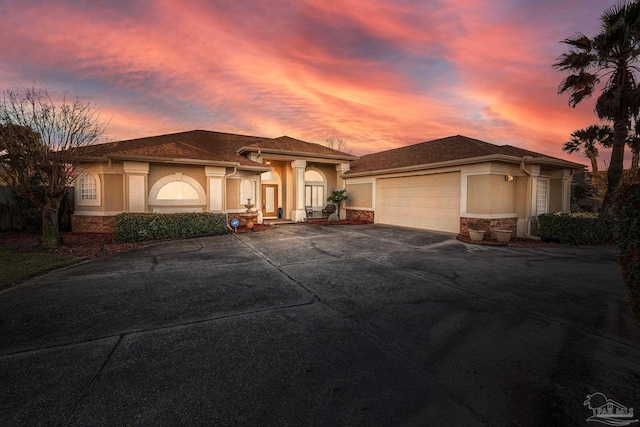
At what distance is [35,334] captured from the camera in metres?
3.40

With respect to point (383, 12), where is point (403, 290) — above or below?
below

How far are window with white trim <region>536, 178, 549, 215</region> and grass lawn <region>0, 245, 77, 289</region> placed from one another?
17785 mm

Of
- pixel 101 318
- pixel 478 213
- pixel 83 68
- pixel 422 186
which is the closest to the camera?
pixel 101 318

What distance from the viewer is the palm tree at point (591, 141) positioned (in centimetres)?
1945

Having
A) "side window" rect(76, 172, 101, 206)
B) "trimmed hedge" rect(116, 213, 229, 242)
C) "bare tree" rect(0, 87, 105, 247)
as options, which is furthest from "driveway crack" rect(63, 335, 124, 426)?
"side window" rect(76, 172, 101, 206)

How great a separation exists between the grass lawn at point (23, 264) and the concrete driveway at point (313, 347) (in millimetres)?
438

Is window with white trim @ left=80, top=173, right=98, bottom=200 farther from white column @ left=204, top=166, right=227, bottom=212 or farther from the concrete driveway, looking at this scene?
the concrete driveway

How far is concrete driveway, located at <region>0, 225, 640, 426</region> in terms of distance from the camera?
2174 mm

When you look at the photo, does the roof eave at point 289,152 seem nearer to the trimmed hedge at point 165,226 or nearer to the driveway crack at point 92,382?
the trimmed hedge at point 165,226

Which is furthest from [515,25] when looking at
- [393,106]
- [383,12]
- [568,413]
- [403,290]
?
[568,413]

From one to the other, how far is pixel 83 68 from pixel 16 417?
12456 millimetres

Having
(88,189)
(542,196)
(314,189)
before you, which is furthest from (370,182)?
(88,189)

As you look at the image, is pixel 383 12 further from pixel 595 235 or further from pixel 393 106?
pixel 595 235

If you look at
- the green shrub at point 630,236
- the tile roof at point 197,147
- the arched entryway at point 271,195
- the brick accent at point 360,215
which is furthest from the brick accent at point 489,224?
the arched entryway at point 271,195
